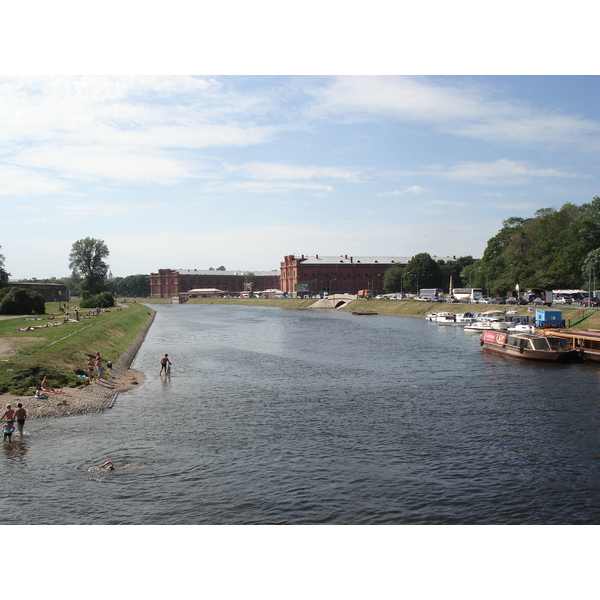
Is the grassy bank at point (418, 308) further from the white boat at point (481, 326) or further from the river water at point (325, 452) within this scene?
the river water at point (325, 452)

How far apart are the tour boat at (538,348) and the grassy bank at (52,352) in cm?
3768

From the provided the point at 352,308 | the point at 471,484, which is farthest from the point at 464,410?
the point at 352,308

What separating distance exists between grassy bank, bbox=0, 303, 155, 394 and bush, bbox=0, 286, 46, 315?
26282 millimetres

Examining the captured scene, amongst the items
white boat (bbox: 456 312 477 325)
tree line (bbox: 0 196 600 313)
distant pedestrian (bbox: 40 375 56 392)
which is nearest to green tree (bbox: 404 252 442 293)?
tree line (bbox: 0 196 600 313)

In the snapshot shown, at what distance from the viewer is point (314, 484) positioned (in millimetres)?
20859

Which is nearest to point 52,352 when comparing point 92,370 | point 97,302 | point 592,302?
point 92,370

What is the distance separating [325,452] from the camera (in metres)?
24.6

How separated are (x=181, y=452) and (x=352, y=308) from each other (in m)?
130

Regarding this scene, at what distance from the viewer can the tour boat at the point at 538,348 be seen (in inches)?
1993

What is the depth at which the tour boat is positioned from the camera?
50.6 metres

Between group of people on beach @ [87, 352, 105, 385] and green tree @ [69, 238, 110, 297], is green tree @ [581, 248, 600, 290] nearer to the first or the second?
group of people on beach @ [87, 352, 105, 385]

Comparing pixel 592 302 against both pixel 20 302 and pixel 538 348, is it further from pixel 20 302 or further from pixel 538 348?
pixel 20 302

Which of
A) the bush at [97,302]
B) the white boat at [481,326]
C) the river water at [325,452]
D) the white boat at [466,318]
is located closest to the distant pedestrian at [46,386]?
the river water at [325,452]

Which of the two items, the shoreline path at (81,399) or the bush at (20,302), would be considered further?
the bush at (20,302)
